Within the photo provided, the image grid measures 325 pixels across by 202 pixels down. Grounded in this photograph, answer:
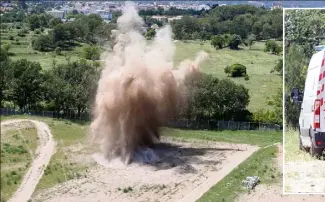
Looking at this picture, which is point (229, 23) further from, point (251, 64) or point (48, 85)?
point (48, 85)

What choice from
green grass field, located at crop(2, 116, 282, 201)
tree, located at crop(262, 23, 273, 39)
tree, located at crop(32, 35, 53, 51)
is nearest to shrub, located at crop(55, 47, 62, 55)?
tree, located at crop(32, 35, 53, 51)

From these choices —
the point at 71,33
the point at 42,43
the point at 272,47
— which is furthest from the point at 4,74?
the point at 272,47

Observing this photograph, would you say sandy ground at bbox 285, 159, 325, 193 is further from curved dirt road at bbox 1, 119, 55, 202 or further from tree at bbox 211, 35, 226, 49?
tree at bbox 211, 35, 226, 49

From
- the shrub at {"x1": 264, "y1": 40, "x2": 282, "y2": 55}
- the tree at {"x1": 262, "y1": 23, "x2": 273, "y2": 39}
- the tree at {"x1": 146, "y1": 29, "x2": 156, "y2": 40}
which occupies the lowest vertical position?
the shrub at {"x1": 264, "y1": 40, "x2": 282, "y2": 55}

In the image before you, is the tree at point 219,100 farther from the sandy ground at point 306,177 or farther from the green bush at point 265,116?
the sandy ground at point 306,177

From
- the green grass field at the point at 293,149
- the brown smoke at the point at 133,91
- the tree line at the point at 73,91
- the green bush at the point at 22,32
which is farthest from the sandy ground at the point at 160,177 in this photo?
the green bush at the point at 22,32

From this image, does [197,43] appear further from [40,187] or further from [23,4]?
[40,187]
